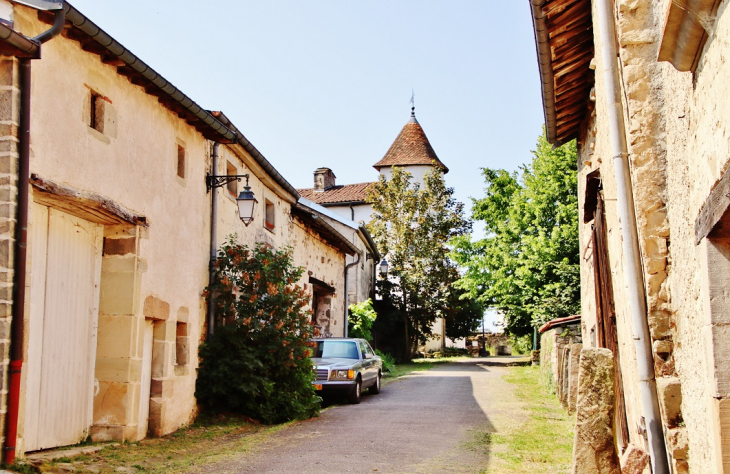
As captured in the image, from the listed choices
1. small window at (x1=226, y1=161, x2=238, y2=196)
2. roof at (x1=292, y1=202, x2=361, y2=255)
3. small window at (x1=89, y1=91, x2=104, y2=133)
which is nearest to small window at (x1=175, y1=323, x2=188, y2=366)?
small window at (x1=226, y1=161, x2=238, y2=196)

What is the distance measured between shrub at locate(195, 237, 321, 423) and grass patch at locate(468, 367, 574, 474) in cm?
316

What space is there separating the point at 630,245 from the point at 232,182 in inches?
339

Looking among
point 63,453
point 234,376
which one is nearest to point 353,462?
point 63,453

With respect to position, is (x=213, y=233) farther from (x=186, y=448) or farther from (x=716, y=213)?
(x=716, y=213)

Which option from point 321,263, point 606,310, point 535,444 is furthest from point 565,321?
point 606,310

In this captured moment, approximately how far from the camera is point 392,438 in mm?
9555

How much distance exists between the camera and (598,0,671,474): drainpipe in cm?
512

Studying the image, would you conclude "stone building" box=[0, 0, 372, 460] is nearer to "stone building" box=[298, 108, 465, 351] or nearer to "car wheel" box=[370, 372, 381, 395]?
"car wheel" box=[370, 372, 381, 395]

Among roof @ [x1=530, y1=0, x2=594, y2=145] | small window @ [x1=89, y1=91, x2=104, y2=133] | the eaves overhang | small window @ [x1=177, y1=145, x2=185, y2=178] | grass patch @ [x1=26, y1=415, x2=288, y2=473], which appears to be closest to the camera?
the eaves overhang

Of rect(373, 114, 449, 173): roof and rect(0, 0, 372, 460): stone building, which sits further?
rect(373, 114, 449, 173): roof

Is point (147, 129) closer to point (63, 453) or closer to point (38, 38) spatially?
point (38, 38)

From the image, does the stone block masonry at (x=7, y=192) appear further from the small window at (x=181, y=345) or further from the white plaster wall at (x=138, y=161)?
the small window at (x=181, y=345)

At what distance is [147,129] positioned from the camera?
31.8 feet

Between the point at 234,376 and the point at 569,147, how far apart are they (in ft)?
54.5
